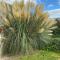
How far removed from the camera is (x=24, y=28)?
10766 millimetres

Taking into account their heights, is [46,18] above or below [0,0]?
below

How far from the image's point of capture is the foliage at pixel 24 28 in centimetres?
1059

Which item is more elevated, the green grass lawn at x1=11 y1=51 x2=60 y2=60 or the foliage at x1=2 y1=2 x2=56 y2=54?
the foliage at x1=2 y1=2 x2=56 y2=54

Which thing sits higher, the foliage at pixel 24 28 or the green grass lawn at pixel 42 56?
the foliage at pixel 24 28

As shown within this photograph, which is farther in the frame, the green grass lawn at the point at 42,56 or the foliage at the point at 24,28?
the foliage at the point at 24,28

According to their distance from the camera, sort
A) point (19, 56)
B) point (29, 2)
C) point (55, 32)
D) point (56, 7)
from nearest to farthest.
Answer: point (19, 56)
point (29, 2)
point (55, 32)
point (56, 7)

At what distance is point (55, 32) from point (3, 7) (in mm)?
3112

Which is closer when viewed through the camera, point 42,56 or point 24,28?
point 42,56

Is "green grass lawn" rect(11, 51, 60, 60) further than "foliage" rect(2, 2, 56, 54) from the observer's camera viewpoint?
No

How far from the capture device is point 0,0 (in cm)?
1183

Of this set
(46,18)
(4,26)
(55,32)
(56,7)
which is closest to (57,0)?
(56,7)

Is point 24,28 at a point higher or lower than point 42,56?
higher

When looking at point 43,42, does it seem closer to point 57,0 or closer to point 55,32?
point 55,32

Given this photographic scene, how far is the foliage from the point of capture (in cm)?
1059
